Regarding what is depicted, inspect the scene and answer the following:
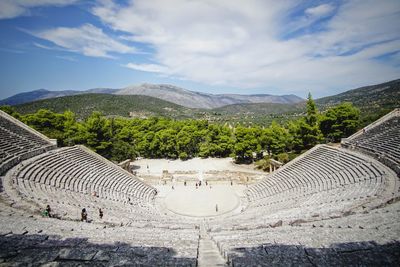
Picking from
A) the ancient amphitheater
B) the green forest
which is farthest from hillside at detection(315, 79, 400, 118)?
the ancient amphitheater

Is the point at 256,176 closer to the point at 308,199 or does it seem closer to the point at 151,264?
the point at 308,199

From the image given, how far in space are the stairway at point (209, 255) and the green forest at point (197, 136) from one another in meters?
30.0

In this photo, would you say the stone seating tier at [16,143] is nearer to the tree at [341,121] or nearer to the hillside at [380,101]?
the tree at [341,121]

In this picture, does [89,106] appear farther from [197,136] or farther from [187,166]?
[187,166]

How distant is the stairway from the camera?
709cm

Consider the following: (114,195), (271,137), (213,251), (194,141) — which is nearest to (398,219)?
(213,251)

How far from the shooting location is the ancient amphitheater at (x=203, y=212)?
23.3 feet

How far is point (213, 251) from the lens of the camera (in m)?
8.45

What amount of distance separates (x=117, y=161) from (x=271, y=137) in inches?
1016

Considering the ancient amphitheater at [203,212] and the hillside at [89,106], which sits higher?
the hillside at [89,106]

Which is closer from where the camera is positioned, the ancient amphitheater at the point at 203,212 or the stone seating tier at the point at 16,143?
the ancient amphitheater at the point at 203,212

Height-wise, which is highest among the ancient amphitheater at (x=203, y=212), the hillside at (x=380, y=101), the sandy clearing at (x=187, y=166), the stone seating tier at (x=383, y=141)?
the hillside at (x=380, y=101)

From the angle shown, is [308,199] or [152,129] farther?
[152,129]

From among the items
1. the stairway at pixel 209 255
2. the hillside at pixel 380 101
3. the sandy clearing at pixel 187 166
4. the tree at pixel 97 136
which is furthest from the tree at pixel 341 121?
the stairway at pixel 209 255
